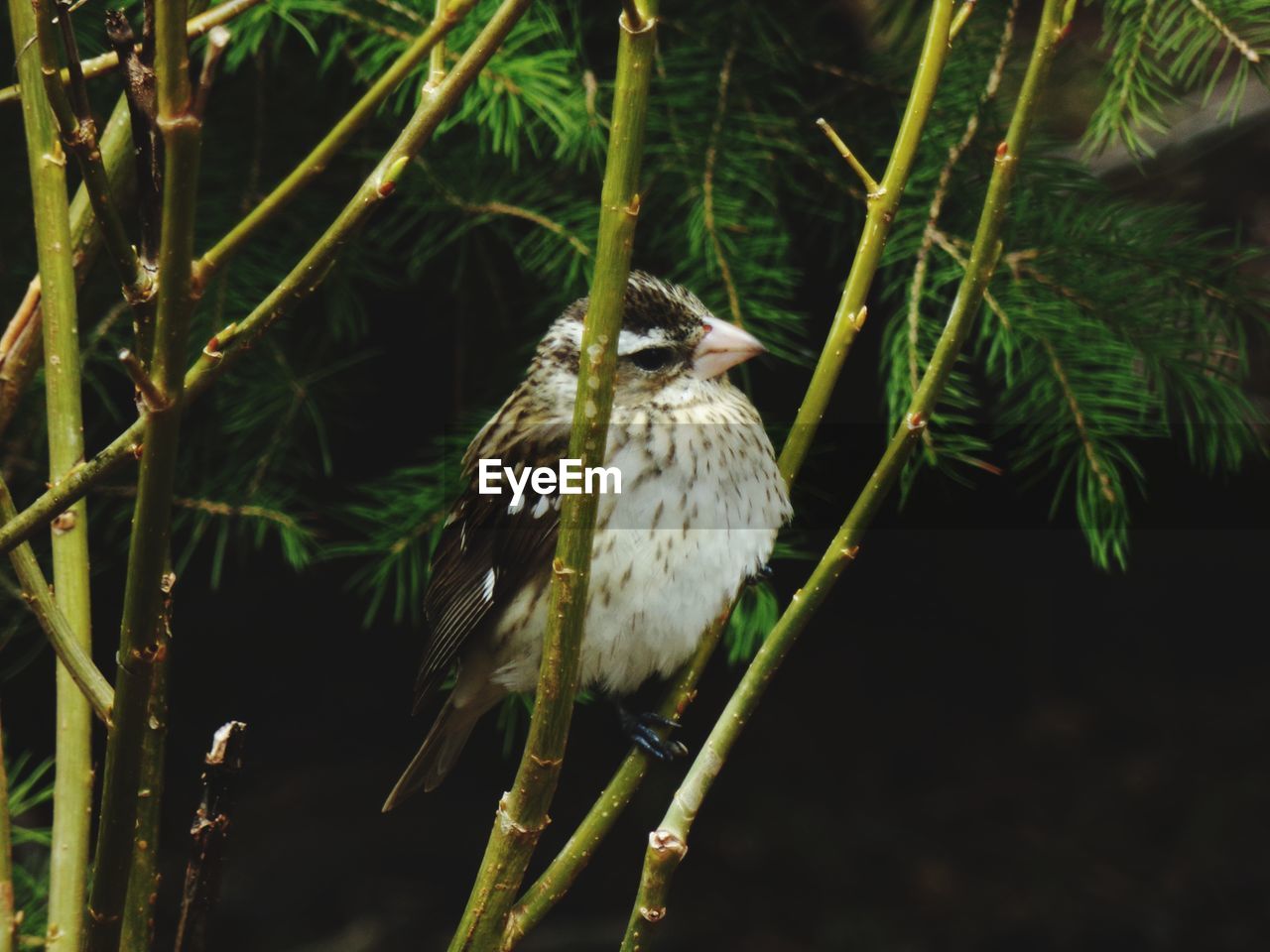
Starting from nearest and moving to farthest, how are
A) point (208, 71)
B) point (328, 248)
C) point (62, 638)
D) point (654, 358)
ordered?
point (208, 71)
point (328, 248)
point (62, 638)
point (654, 358)

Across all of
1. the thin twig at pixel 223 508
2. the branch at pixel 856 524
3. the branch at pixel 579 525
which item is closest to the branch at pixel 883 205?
the branch at pixel 856 524

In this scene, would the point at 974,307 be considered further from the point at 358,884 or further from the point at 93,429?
the point at 358,884

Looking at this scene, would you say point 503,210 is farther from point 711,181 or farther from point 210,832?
point 210,832

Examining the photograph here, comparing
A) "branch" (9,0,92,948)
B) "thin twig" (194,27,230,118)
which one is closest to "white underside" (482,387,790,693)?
"branch" (9,0,92,948)

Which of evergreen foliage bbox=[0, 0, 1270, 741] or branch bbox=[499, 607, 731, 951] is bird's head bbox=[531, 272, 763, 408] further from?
branch bbox=[499, 607, 731, 951]

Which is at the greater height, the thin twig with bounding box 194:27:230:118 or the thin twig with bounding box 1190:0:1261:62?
the thin twig with bounding box 1190:0:1261:62

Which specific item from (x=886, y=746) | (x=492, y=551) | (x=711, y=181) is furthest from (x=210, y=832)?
(x=886, y=746)

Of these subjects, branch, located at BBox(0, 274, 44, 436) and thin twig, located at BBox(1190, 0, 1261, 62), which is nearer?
branch, located at BBox(0, 274, 44, 436)
